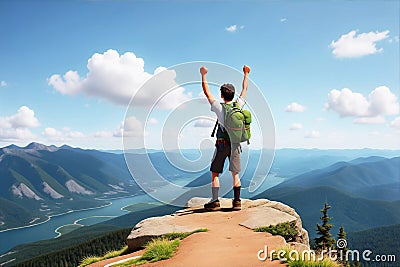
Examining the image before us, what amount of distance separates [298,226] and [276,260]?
457 centimetres

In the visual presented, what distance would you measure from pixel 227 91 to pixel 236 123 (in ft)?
4.44

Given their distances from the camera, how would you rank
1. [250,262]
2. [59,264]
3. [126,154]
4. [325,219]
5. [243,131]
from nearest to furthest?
1. [250,262]
2. [126,154]
3. [243,131]
4. [325,219]
5. [59,264]

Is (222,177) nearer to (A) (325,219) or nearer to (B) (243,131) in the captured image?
(B) (243,131)

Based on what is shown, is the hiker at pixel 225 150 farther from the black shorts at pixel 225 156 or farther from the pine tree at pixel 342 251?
the pine tree at pixel 342 251

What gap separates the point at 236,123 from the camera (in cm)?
1085

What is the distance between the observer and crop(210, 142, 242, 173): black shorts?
11789mm

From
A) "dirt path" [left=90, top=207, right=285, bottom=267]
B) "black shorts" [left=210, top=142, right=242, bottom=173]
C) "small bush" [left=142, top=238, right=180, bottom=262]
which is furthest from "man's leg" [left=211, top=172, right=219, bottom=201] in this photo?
"small bush" [left=142, top=238, right=180, bottom=262]

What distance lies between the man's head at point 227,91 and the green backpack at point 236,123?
15.7 inches

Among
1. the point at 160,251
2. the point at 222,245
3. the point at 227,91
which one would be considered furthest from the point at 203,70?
the point at 160,251

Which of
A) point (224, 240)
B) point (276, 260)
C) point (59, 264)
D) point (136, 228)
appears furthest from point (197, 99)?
point (59, 264)

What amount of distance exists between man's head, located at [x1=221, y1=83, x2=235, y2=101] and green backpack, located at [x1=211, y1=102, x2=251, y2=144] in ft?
1.31

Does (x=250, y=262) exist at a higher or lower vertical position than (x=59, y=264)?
higher

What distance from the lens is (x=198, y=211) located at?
43.2 ft

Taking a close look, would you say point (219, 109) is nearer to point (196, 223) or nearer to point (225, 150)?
point (225, 150)
